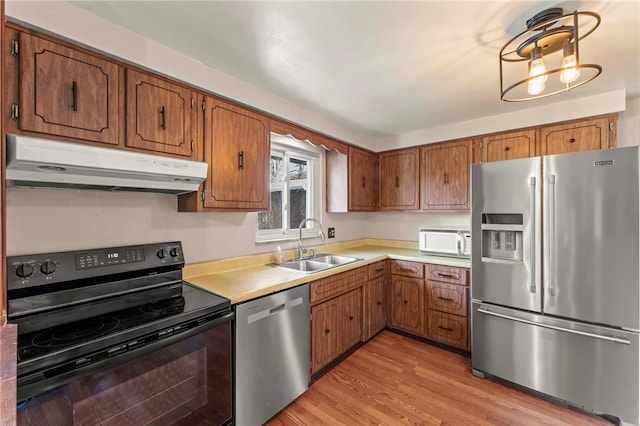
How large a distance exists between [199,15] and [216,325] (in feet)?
5.10

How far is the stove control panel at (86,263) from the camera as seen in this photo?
121 centimetres

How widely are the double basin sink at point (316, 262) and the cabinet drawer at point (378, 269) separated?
21 cm

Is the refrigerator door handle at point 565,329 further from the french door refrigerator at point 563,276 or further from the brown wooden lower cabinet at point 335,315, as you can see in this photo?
Result: the brown wooden lower cabinet at point 335,315

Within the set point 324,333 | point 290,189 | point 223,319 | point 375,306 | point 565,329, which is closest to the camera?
point 223,319

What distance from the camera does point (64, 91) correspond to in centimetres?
123

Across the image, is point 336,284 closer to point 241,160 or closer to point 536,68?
point 241,160

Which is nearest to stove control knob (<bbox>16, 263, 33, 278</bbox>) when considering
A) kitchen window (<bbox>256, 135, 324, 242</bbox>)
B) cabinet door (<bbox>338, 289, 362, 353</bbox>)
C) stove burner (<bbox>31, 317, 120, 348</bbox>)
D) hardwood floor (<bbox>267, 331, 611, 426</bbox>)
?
stove burner (<bbox>31, 317, 120, 348</bbox>)

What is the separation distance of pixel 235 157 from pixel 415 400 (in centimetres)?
214

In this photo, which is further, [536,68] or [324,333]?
[324,333]

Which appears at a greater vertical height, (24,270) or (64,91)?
(64,91)

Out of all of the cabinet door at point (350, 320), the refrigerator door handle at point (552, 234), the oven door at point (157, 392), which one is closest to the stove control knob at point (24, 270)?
the oven door at point (157, 392)

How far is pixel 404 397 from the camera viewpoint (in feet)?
6.40

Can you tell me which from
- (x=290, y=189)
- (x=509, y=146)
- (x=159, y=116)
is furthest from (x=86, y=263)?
(x=509, y=146)

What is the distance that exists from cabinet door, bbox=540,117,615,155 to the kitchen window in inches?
85.5
